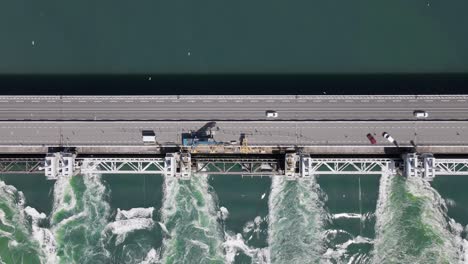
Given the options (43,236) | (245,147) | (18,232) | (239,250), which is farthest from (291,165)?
(18,232)

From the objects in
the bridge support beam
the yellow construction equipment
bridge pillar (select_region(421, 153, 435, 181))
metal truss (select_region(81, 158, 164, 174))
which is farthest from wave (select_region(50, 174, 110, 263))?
bridge pillar (select_region(421, 153, 435, 181))

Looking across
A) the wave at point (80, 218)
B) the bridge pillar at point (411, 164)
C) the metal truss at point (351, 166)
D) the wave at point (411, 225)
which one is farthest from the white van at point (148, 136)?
the bridge pillar at point (411, 164)

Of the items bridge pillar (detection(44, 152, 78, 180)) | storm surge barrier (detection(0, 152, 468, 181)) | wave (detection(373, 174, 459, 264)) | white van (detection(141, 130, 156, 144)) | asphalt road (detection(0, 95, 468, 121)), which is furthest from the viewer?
wave (detection(373, 174, 459, 264))

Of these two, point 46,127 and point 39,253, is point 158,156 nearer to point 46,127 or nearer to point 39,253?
point 46,127

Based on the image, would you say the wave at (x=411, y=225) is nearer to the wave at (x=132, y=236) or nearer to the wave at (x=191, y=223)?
the wave at (x=191, y=223)

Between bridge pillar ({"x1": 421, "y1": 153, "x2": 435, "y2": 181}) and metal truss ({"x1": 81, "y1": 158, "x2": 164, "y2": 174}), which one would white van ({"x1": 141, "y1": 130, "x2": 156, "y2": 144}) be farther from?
bridge pillar ({"x1": 421, "y1": 153, "x2": 435, "y2": 181})
